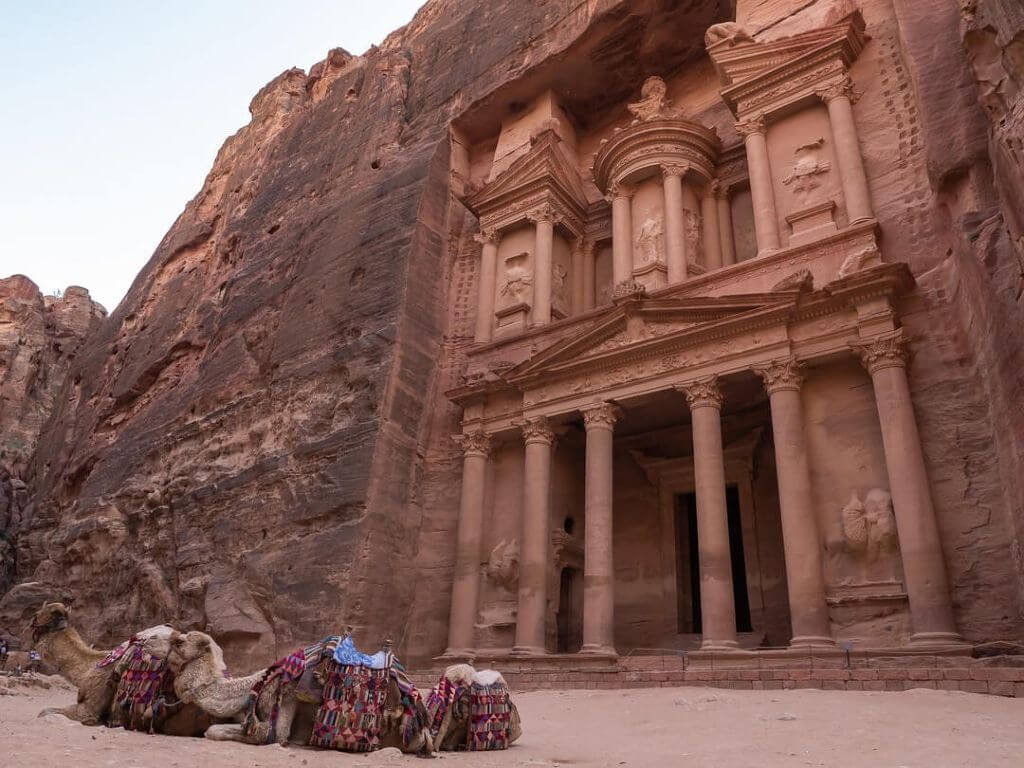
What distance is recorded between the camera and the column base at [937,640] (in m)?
9.93

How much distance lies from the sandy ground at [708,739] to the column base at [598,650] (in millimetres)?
3924

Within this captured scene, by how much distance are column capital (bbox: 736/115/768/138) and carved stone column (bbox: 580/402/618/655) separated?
6709 mm

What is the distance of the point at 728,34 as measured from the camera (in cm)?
1722

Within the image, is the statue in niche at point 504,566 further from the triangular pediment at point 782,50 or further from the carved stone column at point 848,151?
the triangular pediment at point 782,50

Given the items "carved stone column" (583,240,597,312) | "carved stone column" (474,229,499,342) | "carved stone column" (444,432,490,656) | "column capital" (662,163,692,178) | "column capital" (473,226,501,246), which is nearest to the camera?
"carved stone column" (444,432,490,656)

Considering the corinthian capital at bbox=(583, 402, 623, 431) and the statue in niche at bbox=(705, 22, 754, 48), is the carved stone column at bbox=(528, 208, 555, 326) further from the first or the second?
the statue in niche at bbox=(705, 22, 754, 48)

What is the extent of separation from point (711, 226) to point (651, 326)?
434 cm

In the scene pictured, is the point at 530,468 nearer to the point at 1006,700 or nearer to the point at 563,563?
the point at 563,563

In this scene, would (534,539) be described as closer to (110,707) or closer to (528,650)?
(528,650)

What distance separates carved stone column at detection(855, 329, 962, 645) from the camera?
1038 cm

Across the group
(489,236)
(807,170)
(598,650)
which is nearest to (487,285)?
(489,236)

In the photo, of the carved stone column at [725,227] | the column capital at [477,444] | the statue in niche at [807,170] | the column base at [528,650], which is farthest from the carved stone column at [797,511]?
the column capital at [477,444]

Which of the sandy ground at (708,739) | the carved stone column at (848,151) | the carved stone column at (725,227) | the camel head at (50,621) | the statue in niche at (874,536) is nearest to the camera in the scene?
the sandy ground at (708,739)

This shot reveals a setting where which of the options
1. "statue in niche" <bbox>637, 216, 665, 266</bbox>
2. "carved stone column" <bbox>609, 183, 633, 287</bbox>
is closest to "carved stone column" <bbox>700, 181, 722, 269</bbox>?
"statue in niche" <bbox>637, 216, 665, 266</bbox>
